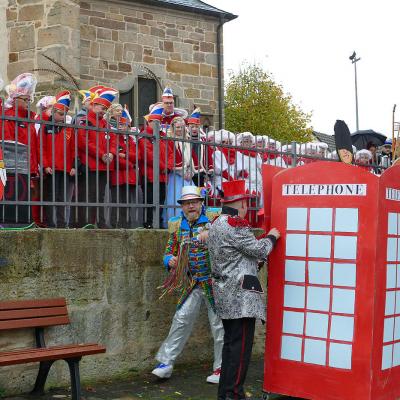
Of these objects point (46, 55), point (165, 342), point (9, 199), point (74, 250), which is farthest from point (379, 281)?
point (46, 55)

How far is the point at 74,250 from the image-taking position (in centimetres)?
803

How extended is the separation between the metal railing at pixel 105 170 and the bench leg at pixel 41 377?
1296mm

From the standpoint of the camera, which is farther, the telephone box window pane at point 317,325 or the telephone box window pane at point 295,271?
the telephone box window pane at point 295,271

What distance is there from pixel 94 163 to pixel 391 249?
292cm

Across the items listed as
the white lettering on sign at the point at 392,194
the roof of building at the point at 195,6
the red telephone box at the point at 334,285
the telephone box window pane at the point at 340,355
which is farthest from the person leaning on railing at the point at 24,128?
the roof of building at the point at 195,6

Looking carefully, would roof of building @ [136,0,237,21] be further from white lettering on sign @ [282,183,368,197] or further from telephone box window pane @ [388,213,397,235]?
telephone box window pane @ [388,213,397,235]

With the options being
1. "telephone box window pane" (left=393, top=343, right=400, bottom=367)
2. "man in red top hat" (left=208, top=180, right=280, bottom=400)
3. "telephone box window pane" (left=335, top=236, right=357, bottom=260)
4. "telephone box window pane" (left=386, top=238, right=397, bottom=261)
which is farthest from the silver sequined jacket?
"telephone box window pane" (left=393, top=343, right=400, bottom=367)

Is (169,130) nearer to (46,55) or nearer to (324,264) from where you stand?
(324,264)

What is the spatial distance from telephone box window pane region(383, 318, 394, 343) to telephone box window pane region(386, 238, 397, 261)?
51cm

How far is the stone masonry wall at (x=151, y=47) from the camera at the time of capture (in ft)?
70.3

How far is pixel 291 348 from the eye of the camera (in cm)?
750

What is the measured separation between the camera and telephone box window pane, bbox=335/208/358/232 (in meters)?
7.22

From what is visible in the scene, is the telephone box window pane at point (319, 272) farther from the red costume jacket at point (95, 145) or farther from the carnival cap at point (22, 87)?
the carnival cap at point (22, 87)

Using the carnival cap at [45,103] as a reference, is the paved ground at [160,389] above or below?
below
